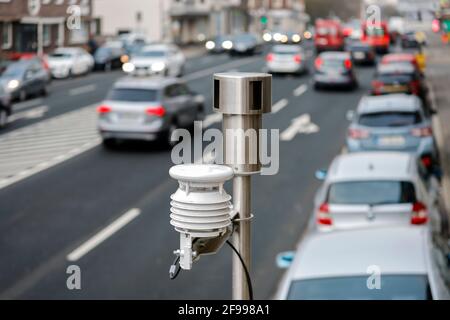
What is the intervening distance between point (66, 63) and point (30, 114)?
14.2 m

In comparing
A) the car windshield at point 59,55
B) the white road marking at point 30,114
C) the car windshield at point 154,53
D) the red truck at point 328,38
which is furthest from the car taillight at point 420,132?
the red truck at point 328,38

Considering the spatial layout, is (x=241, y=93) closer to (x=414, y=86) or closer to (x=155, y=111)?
(x=155, y=111)

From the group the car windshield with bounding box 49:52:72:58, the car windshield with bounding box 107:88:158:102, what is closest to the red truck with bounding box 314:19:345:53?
the car windshield with bounding box 49:52:72:58

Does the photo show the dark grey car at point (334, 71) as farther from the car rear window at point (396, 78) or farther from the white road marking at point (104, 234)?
the white road marking at point (104, 234)

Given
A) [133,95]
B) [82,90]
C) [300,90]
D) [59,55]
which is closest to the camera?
[133,95]

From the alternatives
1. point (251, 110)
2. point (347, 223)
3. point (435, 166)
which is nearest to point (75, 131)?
Answer: point (435, 166)

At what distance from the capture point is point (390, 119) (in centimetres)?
1752

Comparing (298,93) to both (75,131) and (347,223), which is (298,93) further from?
(347,223)

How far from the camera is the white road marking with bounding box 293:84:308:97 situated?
33.0 metres

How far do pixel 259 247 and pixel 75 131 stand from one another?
462 inches

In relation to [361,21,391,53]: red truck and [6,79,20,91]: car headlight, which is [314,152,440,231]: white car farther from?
[361,21,391,53]: red truck

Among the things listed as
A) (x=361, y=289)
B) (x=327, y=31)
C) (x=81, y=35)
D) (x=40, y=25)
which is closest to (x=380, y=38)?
(x=327, y=31)

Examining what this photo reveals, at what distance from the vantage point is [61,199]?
54.0ft

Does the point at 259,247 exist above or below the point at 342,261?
below
